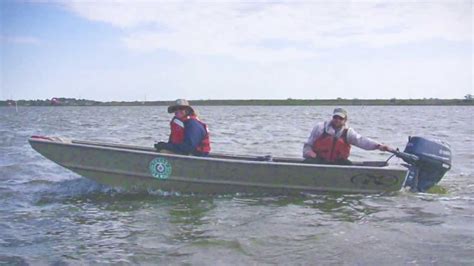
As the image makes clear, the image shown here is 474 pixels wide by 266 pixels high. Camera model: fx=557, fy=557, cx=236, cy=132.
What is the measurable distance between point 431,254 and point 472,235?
1.07 meters

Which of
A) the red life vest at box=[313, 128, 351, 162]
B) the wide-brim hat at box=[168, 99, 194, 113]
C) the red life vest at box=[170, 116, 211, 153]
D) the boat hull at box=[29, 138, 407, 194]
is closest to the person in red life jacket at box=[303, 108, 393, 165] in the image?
the red life vest at box=[313, 128, 351, 162]

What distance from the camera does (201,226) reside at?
23.9 feet

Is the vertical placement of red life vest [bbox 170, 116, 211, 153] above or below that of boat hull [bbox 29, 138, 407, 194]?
above

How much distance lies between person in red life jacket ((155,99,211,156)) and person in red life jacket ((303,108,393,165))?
1813mm

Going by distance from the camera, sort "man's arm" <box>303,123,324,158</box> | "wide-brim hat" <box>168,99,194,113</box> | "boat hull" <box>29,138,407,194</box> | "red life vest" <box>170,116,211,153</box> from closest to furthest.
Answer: "boat hull" <box>29,138,407,194</box> → "wide-brim hat" <box>168,99,194,113</box> → "red life vest" <box>170,116,211,153</box> → "man's arm" <box>303,123,324,158</box>

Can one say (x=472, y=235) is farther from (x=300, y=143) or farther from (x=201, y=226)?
(x=300, y=143)

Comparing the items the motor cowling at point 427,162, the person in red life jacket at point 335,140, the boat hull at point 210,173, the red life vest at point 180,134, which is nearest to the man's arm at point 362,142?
the person in red life jacket at point 335,140

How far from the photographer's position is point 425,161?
8.98 metres

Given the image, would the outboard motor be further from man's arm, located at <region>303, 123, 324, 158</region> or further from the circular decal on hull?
the circular decal on hull

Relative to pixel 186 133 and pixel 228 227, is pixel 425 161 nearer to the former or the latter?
pixel 228 227

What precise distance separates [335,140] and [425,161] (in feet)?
4.83

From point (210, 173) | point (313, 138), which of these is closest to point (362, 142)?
point (313, 138)

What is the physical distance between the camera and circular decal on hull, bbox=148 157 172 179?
8828mm

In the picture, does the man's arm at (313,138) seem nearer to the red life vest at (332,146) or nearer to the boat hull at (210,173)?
the red life vest at (332,146)
